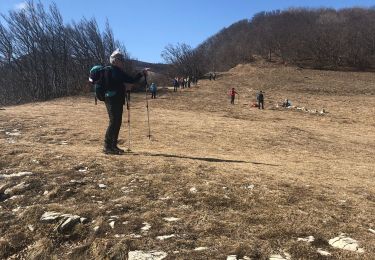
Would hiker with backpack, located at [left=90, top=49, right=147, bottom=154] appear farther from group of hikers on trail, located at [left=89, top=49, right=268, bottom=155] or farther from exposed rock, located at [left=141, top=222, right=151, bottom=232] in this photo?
exposed rock, located at [left=141, top=222, right=151, bottom=232]

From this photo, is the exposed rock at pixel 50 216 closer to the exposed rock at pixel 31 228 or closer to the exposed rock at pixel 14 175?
the exposed rock at pixel 31 228

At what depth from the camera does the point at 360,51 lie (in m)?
84.6

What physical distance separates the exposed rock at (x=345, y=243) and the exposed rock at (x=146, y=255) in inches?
70.3

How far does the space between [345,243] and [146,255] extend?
2.08 meters

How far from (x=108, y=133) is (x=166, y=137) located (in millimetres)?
4839

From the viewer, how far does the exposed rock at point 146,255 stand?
474 cm

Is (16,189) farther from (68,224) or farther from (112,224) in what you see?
(112,224)

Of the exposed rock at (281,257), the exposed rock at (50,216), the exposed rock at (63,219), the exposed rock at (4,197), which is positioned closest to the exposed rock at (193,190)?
the exposed rock at (63,219)

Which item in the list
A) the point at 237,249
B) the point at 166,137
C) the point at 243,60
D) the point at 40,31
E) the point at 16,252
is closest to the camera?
the point at 237,249

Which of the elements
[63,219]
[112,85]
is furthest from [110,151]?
[63,219]

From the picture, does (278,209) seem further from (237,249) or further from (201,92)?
(201,92)

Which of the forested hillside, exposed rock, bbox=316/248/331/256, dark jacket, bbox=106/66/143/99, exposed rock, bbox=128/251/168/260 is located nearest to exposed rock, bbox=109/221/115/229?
exposed rock, bbox=128/251/168/260

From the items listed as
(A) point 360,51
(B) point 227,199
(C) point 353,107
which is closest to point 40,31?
(C) point 353,107

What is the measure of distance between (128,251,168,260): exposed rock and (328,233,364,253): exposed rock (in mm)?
1785
